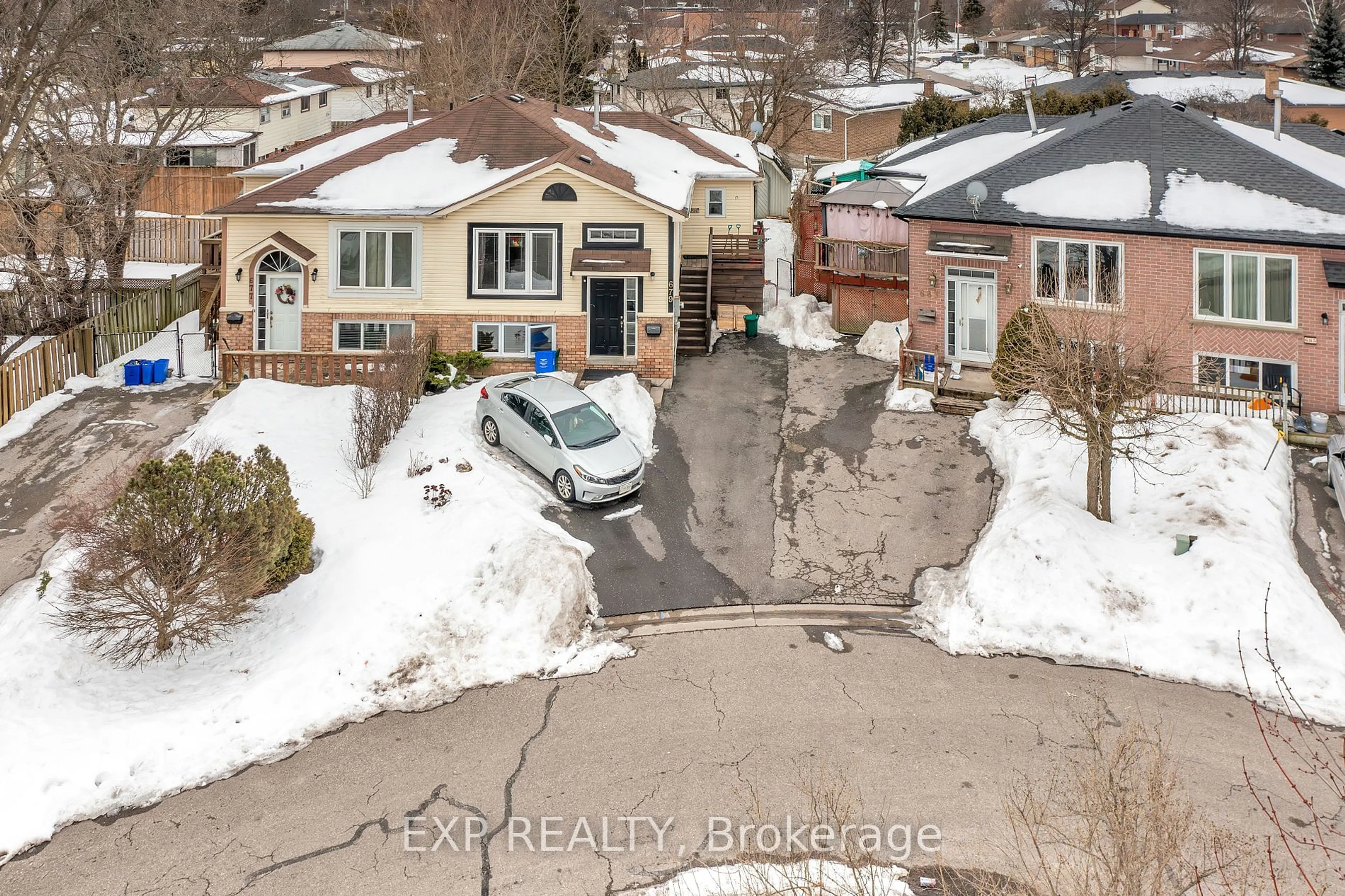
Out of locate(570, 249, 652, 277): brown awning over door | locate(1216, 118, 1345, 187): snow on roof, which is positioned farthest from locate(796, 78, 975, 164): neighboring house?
locate(570, 249, 652, 277): brown awning over door

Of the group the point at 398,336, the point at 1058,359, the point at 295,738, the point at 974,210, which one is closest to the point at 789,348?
the point at 974,210

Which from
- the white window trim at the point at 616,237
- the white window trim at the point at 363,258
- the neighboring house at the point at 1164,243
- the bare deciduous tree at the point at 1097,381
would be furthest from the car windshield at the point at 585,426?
the neighboring house at the point at 1164,243

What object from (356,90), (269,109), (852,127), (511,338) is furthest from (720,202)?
(356,90)

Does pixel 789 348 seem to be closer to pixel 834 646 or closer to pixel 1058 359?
pixel 1058 359

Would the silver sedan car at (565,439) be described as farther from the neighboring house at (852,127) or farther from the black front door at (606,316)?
Result: the neighboring house at (852,127)

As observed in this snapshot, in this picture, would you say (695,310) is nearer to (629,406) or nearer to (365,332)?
(629,406)

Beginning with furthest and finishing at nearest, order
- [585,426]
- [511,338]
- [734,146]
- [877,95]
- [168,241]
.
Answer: [877,95] < [734,146] < [168,241] < [511,338] < [585,426]
